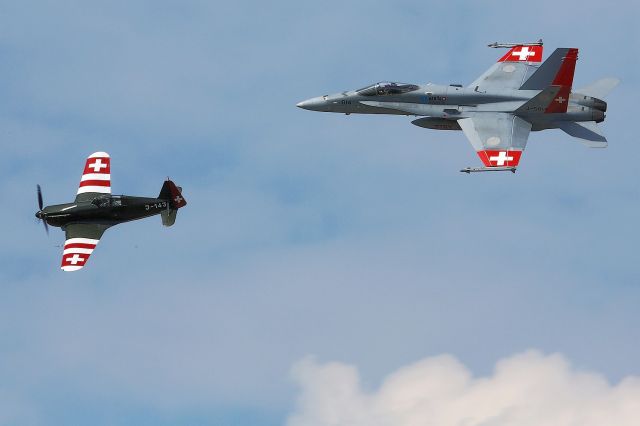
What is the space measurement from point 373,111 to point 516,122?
30.3 ft

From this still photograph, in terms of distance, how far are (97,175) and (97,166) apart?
685mm

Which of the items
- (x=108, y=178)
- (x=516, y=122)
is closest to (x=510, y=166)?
(x=516, y=122)

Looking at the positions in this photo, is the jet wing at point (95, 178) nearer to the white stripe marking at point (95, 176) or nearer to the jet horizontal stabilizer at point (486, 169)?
the white stripe marking at point (95, 176)

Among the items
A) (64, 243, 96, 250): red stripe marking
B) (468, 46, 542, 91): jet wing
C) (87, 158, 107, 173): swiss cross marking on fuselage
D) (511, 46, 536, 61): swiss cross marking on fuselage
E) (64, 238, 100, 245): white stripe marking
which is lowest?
(64, 243, 96, 250): red stripe marking

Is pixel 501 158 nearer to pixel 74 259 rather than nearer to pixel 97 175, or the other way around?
pixel 97 175

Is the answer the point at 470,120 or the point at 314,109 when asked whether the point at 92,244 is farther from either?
the point at 470,120

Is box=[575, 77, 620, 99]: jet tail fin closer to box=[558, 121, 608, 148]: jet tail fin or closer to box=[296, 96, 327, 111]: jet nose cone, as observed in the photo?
box=[558, 121, 608, 148]: jet tail fin

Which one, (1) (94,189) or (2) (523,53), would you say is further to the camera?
(2) (523,53)

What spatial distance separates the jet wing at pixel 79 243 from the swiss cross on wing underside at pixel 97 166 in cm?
446

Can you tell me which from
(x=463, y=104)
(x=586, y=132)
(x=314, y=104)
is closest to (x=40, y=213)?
(x=314, y=104)

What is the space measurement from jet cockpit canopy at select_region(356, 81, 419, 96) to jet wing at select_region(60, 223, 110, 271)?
18.4 m

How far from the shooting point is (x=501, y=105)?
12606 centimetres

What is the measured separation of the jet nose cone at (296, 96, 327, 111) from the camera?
128125 millimetres

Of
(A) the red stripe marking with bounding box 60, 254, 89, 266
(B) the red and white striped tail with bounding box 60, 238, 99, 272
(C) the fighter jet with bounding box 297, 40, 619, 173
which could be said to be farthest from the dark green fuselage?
(C) the fighter jet with bounding box 297, 40, 619, 173
